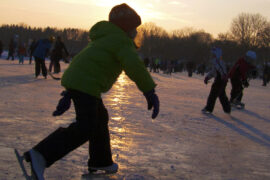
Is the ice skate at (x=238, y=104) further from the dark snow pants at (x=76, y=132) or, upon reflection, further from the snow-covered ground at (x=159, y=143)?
the dark snow pants at (x=76, y=132)

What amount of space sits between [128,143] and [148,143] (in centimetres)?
24

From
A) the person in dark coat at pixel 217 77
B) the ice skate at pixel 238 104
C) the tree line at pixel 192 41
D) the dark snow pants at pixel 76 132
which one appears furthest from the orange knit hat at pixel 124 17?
the tree line at pixel 192 41

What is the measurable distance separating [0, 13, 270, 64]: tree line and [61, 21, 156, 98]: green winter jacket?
36.6m

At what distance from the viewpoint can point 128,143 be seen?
388 centimetres

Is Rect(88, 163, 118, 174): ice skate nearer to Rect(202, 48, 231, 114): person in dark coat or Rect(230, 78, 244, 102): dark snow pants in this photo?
Rect(202, 48, 231, 114): person in dark coat

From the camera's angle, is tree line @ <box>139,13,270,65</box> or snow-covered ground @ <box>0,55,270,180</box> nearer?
snow-covered ground @ <box>0,55,270,180</box>

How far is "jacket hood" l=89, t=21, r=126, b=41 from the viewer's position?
97.2 inches

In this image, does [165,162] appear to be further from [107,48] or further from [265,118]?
[265,118]

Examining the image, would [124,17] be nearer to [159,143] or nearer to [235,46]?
[159,143]

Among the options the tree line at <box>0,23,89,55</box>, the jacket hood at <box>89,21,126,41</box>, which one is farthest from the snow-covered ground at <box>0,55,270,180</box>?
the tree line at <box>0,23,89,55</box>

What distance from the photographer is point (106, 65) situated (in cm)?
243

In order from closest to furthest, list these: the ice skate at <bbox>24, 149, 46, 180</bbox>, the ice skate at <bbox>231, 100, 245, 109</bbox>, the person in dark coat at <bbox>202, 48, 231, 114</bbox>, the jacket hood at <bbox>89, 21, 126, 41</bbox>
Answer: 1. the ice skate at <bbox>24, 149, 46, 180</bbox>
2. the jacket hood at <bbox>89, 21, 126, 41</bbox>
3. the person in dark coat at <bbox>202, 48, 231, 114</bbox>
4. the ice skate at <bbox>231, 100, 245, 109</bbox>

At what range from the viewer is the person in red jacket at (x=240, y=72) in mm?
7643

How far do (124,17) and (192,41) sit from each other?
95027mm
